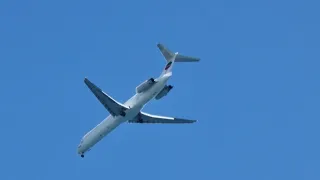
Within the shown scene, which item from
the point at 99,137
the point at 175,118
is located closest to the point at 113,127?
the point at 99,137

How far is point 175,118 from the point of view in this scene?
347ft

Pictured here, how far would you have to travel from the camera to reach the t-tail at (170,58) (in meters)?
98.8

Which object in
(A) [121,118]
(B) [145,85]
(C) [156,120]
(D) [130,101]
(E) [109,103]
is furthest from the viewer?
(C) [156,120]

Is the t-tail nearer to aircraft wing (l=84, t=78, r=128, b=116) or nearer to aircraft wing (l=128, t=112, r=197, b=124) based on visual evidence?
aircraft wing (l=84, t=78, r=128, b=116)

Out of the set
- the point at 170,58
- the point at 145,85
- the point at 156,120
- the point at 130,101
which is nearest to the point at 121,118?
the point at 130,101

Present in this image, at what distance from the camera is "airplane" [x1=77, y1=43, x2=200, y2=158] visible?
3824 inches

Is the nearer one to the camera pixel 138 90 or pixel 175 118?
pixel 138 90

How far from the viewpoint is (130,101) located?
99875 millimetres

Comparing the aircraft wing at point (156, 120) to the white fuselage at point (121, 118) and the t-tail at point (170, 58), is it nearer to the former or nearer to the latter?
the white fuselage at point (121, 118)

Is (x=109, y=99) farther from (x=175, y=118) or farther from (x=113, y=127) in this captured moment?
(x=175, y=118)

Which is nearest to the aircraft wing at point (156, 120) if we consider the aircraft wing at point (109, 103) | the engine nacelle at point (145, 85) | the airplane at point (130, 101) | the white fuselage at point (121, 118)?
the airplane at point (130, 101)

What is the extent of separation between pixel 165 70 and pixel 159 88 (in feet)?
9.14

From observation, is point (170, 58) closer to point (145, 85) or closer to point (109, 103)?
point (145, 85)

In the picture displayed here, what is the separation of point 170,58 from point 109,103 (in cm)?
849
